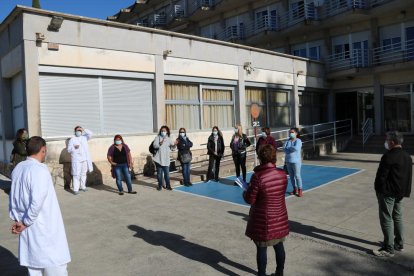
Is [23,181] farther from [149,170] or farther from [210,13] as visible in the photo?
[210,13]

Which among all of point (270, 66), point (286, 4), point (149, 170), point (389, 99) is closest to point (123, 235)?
point (149, 170)

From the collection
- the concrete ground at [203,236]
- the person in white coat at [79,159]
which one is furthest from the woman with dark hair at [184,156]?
the person in white coat at [79,159]

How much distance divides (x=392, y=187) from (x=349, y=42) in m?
19.5

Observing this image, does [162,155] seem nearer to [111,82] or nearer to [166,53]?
[111,82]

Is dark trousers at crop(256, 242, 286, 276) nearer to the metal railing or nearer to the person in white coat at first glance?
the person in white coat

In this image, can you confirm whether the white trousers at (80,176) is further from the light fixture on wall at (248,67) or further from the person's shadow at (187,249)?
the light fixture on wall at (248,67)

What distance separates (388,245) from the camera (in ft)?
16.6

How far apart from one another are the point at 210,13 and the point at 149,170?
19269 millimetres

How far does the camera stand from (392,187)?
4.96 m

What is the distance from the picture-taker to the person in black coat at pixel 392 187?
496 cm

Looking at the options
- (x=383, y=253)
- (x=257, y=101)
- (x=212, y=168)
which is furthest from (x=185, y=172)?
(x=257, y=101)

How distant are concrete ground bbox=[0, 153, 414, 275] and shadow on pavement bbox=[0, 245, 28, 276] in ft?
0.04

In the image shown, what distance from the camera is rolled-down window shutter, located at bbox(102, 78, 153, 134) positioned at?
11.9 metres

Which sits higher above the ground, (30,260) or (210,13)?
(210,13)
